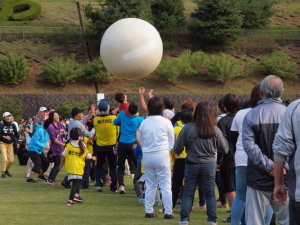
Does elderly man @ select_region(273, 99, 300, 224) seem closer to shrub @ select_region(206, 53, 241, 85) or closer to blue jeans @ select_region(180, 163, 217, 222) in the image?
blue jeans @ select_region(180, 163, 217, 222)

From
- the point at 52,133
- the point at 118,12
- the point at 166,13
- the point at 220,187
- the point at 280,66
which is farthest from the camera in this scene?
the point at 166,13

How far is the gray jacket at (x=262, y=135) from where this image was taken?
5484mm

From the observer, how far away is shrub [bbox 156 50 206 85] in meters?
37.4

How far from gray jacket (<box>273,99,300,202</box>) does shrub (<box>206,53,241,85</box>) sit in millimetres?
33839

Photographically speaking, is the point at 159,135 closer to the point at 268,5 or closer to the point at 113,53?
the point at 113,53

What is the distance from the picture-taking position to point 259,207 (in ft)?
18.2

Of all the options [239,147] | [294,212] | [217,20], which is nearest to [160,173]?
[239,147]

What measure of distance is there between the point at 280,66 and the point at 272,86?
112 feet

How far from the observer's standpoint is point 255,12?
42562 mm

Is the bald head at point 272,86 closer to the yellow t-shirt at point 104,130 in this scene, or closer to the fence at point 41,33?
the yellow t-shirt at point 104,130

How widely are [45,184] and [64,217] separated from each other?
4951 millimetres

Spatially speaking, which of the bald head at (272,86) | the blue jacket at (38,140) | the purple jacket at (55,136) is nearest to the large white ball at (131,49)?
the purple jacket at (55,136)

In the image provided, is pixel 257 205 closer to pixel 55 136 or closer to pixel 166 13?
pixel 55 136

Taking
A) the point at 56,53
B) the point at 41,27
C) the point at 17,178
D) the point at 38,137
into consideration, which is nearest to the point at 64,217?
the point at 38,137
